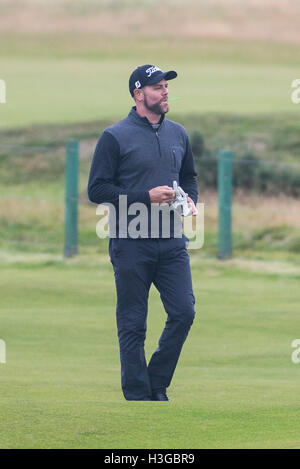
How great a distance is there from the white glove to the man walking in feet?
0.14

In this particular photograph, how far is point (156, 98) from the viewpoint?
7895 millimetres

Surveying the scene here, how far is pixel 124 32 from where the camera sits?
167 feet

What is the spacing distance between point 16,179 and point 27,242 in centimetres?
445

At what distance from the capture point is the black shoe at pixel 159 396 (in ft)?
26.0

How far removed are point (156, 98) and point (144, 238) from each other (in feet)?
2.70

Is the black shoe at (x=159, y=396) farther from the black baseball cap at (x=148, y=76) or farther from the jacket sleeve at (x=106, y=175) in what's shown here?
the black baseball cap at (x=148, y=76)

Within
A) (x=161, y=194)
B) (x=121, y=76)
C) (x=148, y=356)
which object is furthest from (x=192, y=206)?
(x=121, y=76)

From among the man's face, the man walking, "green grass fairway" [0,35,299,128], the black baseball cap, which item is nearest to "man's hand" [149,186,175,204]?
the man walking

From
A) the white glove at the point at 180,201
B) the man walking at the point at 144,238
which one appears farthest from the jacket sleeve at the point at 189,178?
the white glove at the point at 180,201

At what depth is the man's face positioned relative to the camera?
25.8 feet

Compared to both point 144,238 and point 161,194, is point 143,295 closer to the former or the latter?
point 144,238

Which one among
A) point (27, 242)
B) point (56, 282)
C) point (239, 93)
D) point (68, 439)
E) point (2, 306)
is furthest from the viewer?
point (239, 93)

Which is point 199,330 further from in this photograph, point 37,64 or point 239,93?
point 37,64
